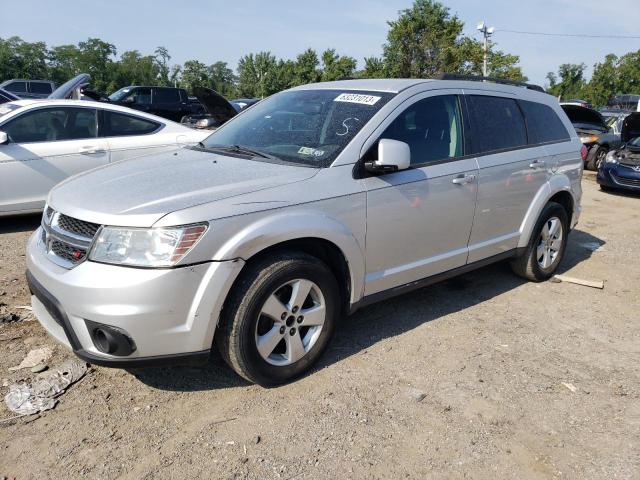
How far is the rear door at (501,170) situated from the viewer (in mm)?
4168

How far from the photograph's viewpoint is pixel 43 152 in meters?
6.07

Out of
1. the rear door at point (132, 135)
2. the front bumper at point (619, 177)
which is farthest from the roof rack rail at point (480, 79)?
the front bumper at point (619, 177)

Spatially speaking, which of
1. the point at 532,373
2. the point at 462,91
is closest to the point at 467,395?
the point at 532,373

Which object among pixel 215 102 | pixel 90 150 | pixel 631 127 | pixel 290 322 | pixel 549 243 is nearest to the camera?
pixel 290 322

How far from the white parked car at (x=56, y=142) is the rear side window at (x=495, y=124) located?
419 centimetres

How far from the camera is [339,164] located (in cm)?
→ 325

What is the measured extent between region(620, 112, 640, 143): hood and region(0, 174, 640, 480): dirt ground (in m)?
8.65

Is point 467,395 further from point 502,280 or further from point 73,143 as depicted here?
point 73,143

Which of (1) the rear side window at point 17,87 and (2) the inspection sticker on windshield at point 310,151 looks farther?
(1) the rear side window at point 17,87

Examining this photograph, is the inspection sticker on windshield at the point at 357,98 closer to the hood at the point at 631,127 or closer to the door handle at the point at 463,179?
the door handle at the point at 463,179

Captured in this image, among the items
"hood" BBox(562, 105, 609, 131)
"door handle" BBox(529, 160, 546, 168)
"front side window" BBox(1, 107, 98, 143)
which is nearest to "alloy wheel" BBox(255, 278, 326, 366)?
"door handle" BBox(529, 160, 546, 168)

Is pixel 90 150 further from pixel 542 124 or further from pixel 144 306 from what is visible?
pixel 542 124

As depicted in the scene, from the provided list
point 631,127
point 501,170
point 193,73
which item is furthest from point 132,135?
point 193,73

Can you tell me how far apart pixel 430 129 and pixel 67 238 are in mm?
2443
